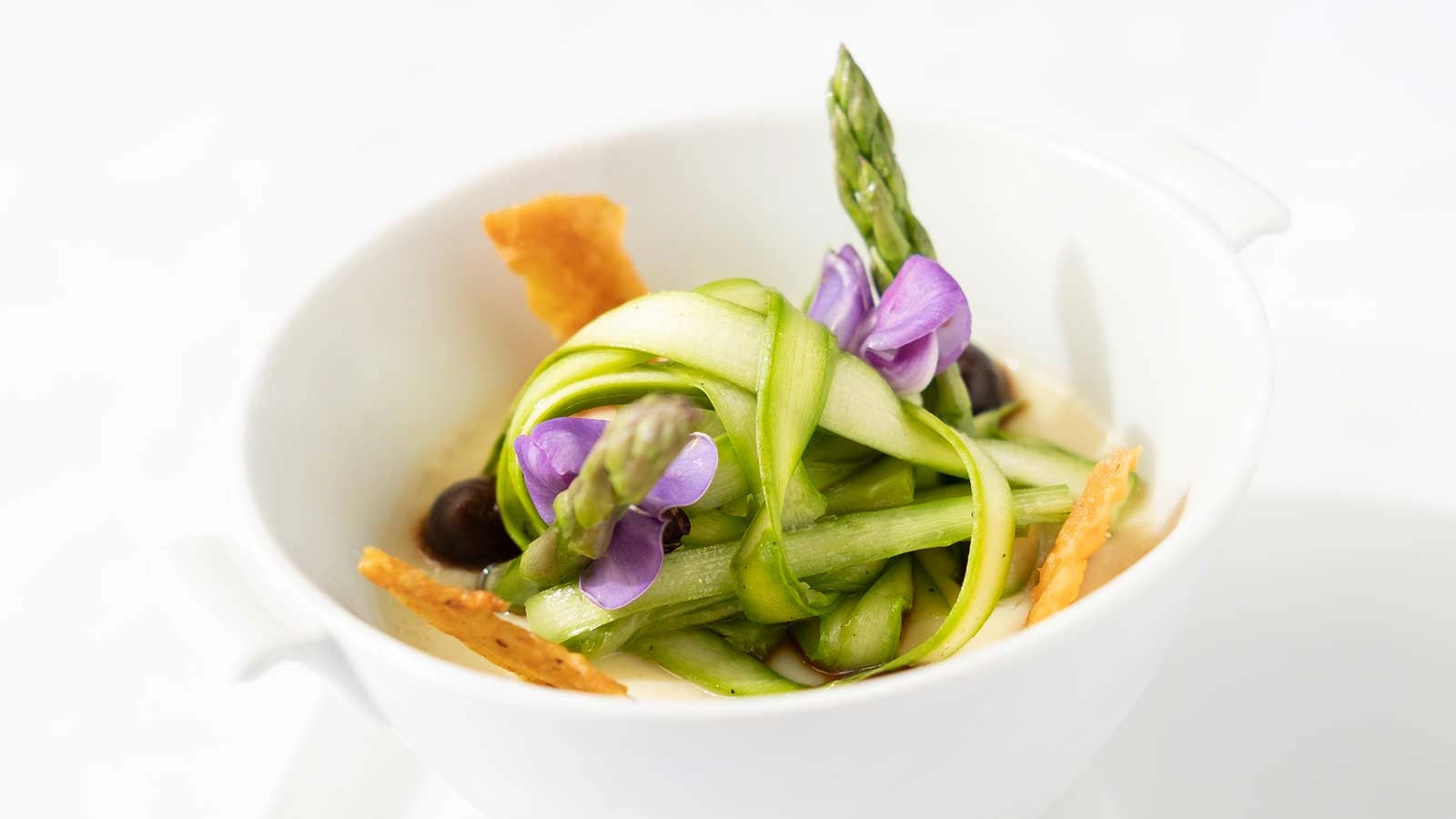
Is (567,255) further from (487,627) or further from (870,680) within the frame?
(870,680)

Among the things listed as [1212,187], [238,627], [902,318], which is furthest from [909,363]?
[238,627]

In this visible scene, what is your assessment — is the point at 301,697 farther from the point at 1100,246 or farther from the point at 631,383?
the point at 1100,246

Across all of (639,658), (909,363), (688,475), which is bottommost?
(639,658)

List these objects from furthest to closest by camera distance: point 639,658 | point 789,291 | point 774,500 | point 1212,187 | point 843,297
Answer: point 789,291
point 1212,187
point 843,297
point 639,658
point 774,500

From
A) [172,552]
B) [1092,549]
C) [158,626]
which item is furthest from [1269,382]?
[158,626]

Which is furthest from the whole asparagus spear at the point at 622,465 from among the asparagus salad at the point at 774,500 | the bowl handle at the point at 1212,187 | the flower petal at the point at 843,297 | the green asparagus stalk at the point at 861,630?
the bowl handle at the point at 1212,187

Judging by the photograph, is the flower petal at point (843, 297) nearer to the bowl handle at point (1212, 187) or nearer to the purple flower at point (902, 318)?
the purple flower at point (902, 318)
